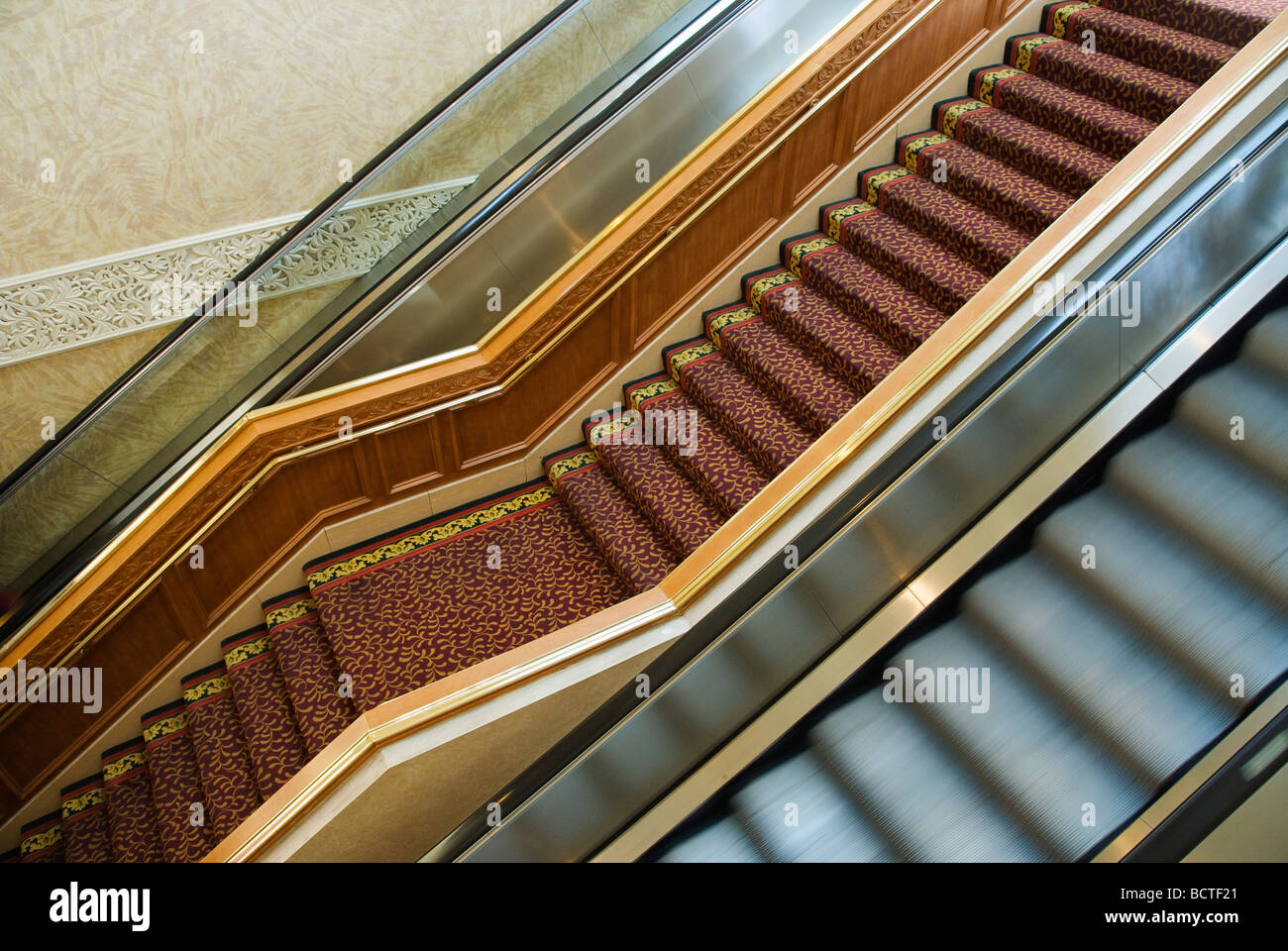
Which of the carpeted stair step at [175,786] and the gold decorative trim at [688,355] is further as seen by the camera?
the gold decorative trim at [688,355]

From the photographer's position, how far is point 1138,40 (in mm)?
3963

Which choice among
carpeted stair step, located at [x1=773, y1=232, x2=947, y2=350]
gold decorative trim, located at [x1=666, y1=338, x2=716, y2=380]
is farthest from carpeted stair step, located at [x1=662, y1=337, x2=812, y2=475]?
carpeted stair step, located at [x1=773, y1=232, x2=947, y2=350]

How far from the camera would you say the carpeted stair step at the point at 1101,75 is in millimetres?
3736

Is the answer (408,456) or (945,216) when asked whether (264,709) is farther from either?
(945,216)

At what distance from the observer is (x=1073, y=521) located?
2.99 m

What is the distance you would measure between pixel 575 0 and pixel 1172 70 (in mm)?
2567

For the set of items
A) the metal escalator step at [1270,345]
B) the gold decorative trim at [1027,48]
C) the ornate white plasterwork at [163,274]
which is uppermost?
the gold decorative trim at [1027,48]

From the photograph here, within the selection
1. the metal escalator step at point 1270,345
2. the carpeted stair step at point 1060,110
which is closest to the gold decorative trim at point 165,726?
the metal escalator step at point 1270,345

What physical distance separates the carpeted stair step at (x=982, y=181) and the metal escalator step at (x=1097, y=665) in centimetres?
154

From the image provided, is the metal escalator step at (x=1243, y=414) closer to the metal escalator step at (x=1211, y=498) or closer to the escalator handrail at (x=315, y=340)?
the metal escalator step at (x=1211, y=498)

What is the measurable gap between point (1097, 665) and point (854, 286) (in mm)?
1897

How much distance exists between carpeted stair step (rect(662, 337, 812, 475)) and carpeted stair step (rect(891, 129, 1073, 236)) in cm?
104

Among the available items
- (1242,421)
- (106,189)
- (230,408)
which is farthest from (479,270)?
(1242,421)

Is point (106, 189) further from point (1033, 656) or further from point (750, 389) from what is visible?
point (1033, 656)
